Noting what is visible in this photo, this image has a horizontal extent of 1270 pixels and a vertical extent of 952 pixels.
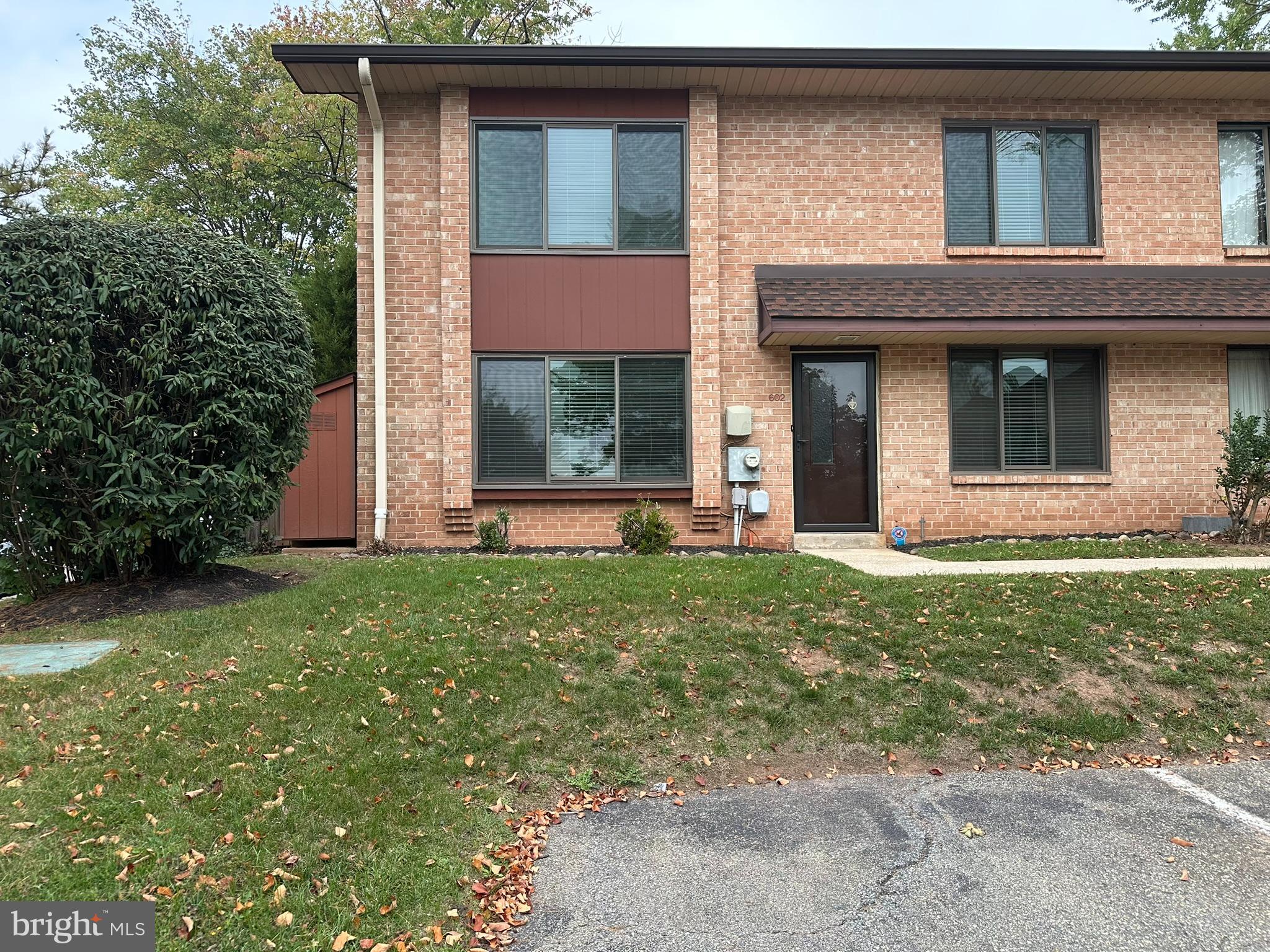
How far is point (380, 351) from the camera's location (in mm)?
9906

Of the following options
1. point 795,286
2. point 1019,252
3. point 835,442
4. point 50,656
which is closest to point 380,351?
point 795,286

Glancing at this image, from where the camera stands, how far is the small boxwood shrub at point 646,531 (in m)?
8.94

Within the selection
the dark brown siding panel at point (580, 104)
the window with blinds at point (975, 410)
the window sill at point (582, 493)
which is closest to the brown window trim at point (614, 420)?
the window sill at point (582, 493)

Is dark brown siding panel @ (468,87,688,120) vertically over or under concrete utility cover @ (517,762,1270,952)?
over

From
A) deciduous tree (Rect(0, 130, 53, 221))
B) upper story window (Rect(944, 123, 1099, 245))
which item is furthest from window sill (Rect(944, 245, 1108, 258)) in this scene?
deciduous tree (Rect(0, 130, 53, 221))

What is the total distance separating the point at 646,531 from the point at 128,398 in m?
5.03

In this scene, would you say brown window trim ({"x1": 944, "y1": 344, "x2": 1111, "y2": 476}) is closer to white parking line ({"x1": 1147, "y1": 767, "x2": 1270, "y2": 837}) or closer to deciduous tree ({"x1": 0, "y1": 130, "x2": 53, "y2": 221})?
white parking line ({"x1": 1147, "y1": 767, "x2": 1270, "y2": 837})

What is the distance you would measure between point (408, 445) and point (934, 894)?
27.2 feet

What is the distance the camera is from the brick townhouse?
9938 millimetres

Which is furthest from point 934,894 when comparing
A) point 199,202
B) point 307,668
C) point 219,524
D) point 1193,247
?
point 199,202

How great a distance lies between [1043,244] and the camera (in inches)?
419

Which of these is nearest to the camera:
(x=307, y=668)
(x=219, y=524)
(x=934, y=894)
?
(x=934, y=894)

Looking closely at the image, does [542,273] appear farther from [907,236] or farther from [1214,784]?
[1214,784]

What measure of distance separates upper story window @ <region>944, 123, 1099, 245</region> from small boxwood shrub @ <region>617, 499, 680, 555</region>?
549 cm
